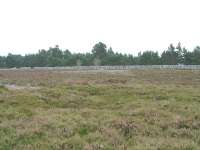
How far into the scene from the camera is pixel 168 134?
1177 centimetres

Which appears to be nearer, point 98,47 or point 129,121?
point 129,121

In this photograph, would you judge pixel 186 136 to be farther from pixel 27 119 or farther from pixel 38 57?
pixel 38 57

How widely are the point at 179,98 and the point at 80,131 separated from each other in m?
11.1

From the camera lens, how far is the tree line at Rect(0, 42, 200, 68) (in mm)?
124562

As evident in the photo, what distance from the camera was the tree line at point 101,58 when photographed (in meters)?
125

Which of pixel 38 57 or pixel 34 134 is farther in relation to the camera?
pixel 38 57

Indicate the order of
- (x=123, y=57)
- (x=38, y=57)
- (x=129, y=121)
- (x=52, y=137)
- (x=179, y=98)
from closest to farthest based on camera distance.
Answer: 1. (x=52, y=137)
2. (x=129, y=121)
3. (x=179, y=98)
4. (x=123, y=57)
5. (x=38, y=57)

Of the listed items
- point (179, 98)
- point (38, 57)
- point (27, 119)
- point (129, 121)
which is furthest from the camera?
point (38, 57)

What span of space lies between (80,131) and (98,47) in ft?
445

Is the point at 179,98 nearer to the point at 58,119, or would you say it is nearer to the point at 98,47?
the point at 58,119

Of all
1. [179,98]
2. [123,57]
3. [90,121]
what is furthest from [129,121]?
[123,57]

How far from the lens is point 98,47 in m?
148

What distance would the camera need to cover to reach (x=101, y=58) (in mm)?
143625

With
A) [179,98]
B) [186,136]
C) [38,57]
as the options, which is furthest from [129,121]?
[38,57]
